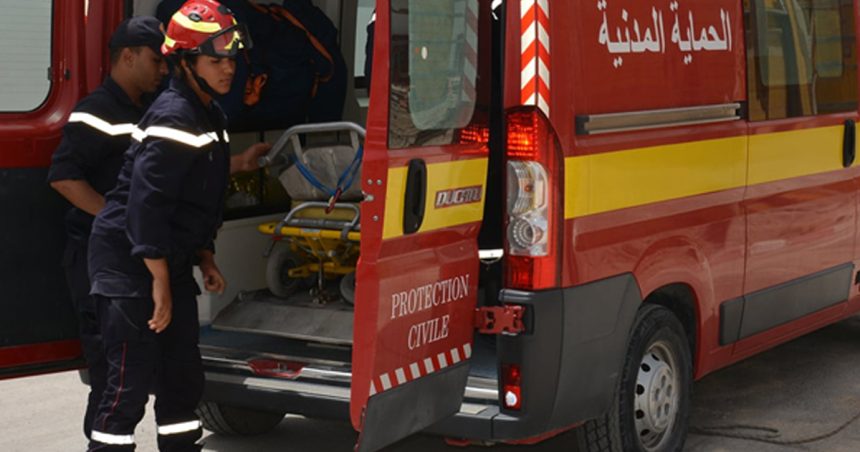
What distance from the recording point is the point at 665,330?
5426mm

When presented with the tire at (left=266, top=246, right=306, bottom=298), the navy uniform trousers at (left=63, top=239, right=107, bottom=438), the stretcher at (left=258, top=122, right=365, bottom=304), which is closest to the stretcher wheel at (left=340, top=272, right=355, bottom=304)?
the stretcher at (left=258, top=122, right=365, bottom=304)

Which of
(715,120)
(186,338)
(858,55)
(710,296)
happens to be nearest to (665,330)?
(710,296)

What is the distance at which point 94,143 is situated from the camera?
5.16 m

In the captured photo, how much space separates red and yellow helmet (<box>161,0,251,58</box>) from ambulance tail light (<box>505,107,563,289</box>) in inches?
39.8

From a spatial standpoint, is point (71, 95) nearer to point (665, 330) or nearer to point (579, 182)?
point (579, 182)

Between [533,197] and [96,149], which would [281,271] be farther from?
[533,197]

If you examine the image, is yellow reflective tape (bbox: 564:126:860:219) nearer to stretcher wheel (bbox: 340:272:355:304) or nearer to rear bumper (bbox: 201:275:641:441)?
rear bumper (bbox: 201:275:641:441)

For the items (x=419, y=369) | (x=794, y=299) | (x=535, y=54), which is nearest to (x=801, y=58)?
(x=794, y=299)

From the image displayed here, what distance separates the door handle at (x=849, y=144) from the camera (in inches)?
260

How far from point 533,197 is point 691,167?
969 millimetres

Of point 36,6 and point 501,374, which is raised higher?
point 36,6

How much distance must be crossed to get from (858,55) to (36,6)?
12.7 ft

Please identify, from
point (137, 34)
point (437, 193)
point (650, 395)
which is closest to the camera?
point (437, 193)

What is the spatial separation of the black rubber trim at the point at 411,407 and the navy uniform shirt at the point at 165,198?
0.91 metres
